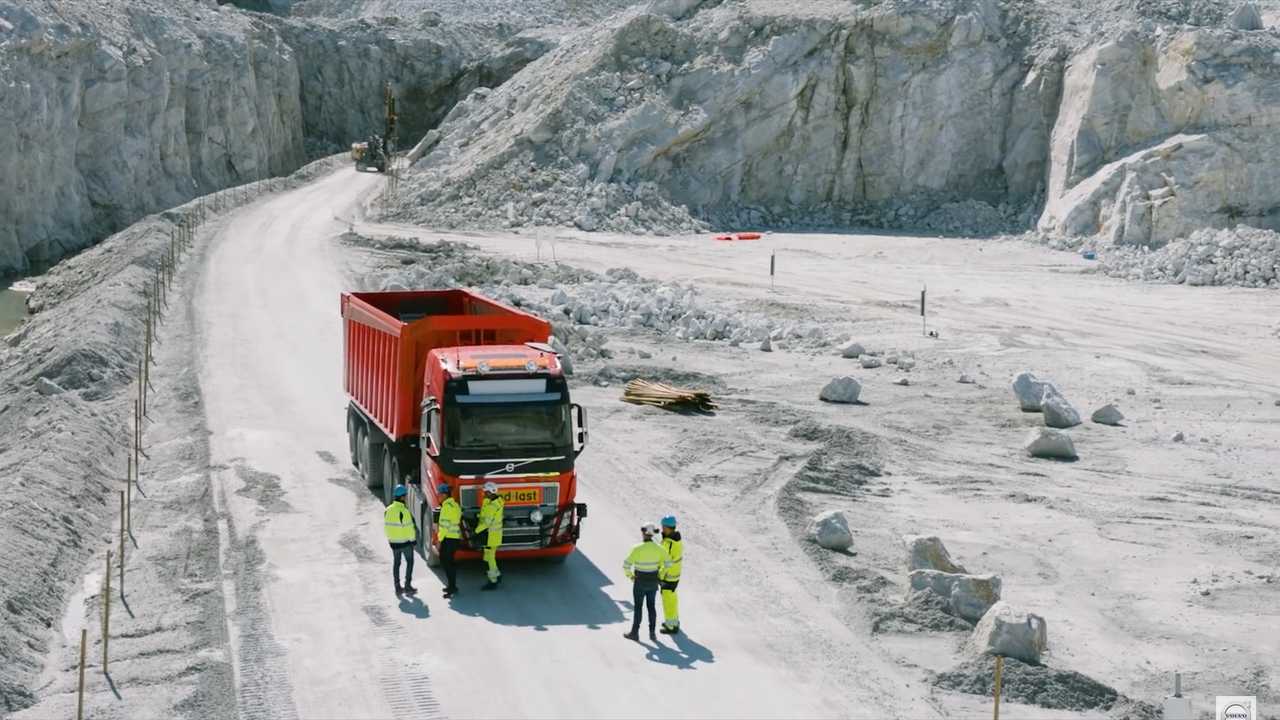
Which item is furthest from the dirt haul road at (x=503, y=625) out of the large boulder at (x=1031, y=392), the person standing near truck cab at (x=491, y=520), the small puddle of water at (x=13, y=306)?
the small puddle of water at (x=13, y=306)

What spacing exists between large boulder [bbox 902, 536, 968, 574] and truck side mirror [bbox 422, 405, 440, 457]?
18.7 ft

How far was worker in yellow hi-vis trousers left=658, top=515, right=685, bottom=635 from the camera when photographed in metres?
15.5

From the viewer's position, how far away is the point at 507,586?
1717 cm

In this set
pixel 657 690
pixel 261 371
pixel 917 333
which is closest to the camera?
pixel 657 690

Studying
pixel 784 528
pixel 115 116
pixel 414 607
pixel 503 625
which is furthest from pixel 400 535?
pixel 115 116

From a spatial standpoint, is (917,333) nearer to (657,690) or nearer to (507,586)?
(507,586)

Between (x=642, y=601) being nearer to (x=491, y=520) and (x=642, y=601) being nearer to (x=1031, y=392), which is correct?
(x=491, y=520)

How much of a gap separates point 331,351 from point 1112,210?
30556mm

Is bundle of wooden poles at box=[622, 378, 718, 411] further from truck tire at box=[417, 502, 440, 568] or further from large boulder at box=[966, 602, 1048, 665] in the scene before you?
large boulder at box=[966, 602, 1048, 665]

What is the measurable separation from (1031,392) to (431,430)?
15.0m

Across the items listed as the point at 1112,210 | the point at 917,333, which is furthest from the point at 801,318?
the point at 1112,210

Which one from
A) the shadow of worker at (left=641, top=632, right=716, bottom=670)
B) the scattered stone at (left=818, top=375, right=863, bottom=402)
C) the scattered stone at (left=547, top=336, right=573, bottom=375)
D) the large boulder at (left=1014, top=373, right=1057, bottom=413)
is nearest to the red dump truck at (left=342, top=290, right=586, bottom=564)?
the shadow of worker at (left=641, top=632, right=716, bottom=670)

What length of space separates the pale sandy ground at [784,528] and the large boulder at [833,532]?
1.11 ft

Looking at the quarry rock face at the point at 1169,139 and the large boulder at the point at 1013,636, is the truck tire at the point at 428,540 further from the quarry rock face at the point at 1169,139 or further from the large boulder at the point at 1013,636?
the quarry rock face at the point at 1169,139
